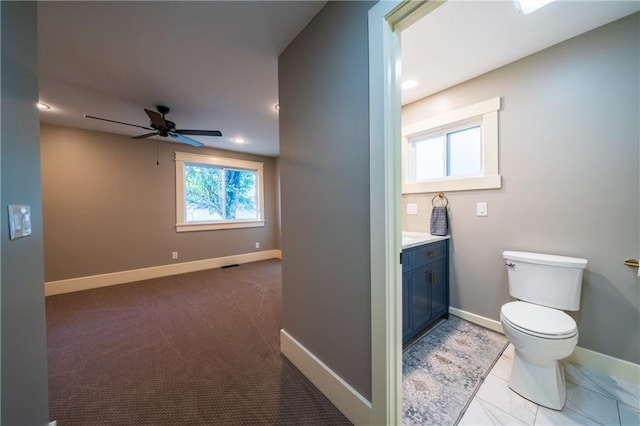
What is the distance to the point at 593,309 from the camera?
163cm

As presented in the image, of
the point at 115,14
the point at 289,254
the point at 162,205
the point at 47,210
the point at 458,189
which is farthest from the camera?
the point at 162,205

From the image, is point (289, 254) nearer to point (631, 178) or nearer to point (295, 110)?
point (295, 110)

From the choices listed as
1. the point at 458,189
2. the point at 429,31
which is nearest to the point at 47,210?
the point at 429,31

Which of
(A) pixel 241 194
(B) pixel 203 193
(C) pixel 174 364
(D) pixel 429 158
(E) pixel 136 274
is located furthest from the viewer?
(A) pixel 241 194

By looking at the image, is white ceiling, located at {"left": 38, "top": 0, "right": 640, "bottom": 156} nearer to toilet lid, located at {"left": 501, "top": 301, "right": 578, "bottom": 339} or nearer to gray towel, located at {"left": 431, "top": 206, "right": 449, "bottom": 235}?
gray towel, located at {"left": 431, "top": 206, "right": 449, "bottom": 235}

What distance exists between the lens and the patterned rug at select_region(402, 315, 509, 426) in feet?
4.31

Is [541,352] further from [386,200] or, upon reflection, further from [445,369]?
[386,200]

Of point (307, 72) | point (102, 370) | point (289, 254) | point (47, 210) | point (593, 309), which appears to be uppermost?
point (307, 72)

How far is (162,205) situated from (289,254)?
131 inches

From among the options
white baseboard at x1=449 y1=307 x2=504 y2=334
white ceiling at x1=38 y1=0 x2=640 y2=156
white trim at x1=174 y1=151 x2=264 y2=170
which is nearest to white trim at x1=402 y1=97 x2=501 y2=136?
white ceiling at x1=38 y1=0 x2=640 y2=156

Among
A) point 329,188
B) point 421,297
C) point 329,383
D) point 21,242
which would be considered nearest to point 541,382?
point 421,297

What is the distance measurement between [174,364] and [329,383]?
1.21 m

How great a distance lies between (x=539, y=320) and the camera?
56.1 inches

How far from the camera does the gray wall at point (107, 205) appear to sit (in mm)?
3172
